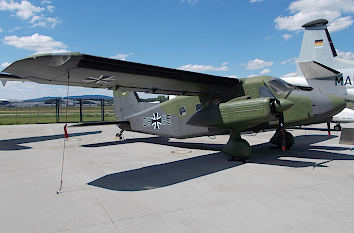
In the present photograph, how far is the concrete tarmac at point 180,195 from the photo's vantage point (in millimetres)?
3846

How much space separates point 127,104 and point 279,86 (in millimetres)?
8238

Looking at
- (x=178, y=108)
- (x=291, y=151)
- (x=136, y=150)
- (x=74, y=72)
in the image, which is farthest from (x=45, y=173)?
(x=291, y=151)

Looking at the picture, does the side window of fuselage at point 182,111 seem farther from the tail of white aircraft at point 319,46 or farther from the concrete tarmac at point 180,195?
the tail of white aircraft at point 319,46

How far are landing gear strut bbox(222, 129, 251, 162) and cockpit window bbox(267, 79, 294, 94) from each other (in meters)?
1.93

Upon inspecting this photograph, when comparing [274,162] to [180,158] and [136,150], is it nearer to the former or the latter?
[180,158]

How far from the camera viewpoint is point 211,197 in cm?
502

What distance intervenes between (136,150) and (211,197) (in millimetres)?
6635

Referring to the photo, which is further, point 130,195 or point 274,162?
point 274,162

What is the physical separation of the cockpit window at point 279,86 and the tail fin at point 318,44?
60.9ft

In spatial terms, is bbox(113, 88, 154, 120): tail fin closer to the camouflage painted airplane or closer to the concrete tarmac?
the camouflage painted airplane

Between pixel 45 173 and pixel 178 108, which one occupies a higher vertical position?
pixel 178 108

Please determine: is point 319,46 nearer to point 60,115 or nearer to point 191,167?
point 191,167

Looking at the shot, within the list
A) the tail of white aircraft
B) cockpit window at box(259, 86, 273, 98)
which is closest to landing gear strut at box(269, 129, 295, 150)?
cockpit window at box(259, 86, 273, 98)

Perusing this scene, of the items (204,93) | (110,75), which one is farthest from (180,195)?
(204,93)
